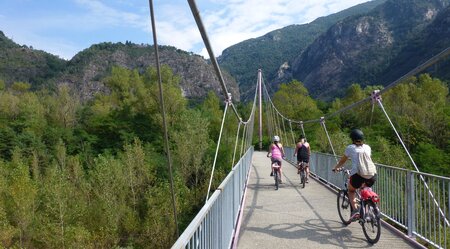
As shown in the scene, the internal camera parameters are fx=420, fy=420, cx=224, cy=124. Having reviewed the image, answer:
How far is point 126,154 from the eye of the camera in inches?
1299

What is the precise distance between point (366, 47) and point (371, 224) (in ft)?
465

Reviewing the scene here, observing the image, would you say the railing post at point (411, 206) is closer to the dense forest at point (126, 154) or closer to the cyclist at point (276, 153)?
the cyclist at point (276, 153)

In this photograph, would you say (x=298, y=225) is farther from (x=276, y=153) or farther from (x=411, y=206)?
(x=276, y=153)

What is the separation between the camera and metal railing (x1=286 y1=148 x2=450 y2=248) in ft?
15.3

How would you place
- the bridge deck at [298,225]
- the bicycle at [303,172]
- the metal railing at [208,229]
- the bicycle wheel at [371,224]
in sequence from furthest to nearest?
the bicycle at [303,172]
the bridge deck at [298,225]
the bicycle wheel at [371,224]
the metal railing at [208,229]

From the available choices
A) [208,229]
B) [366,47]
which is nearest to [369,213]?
[208,229]

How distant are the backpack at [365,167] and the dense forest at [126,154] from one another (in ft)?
56.9

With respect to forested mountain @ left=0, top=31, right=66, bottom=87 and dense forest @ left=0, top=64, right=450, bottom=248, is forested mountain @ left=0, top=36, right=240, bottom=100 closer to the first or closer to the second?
forested mountain @ left=0, top=31, right=66, bottom=87

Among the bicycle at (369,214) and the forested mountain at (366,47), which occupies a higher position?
the forested mountain at (366,47)

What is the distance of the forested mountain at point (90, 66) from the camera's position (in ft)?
314

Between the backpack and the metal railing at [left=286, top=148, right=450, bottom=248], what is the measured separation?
54cm

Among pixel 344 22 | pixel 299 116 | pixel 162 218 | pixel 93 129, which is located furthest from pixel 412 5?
pixel 162 218

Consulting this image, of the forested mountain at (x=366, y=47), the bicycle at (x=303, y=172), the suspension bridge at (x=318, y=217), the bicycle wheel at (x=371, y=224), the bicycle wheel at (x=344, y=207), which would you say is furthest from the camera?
the forested mountain at (x=366, y=47)

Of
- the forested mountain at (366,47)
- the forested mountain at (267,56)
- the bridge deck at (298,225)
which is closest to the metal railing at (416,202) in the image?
the bridge deck at (298,225)
